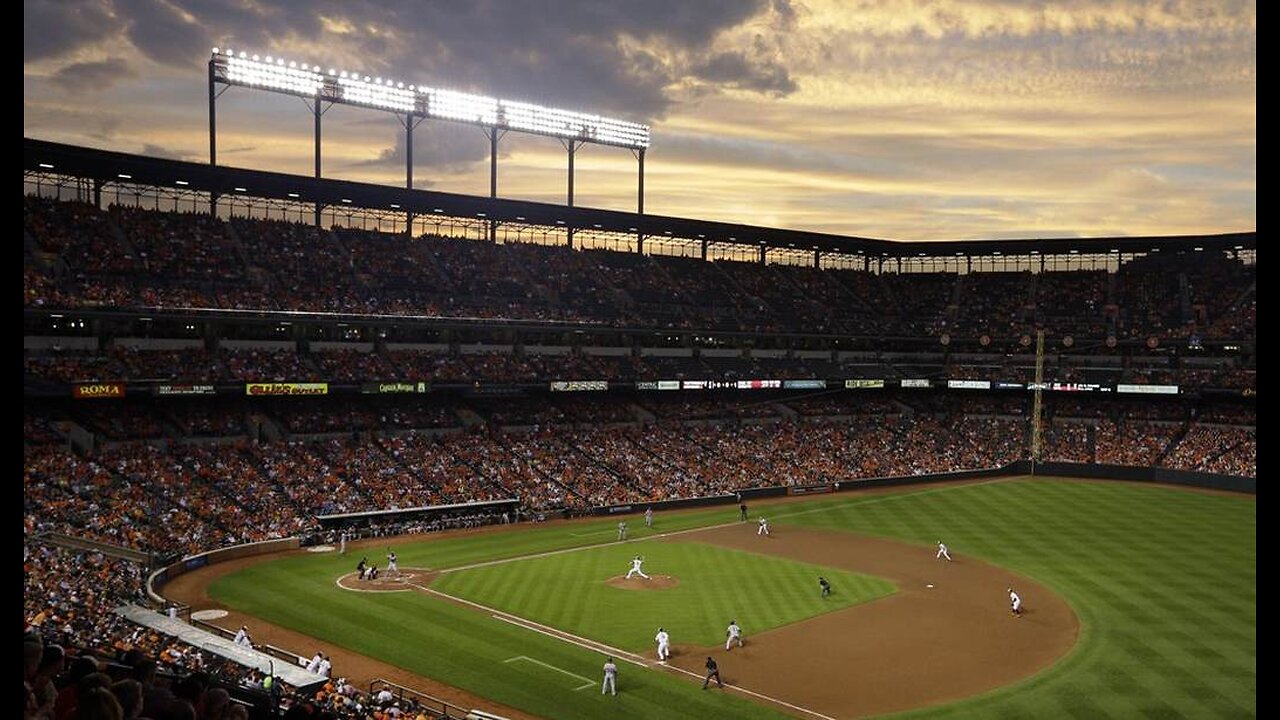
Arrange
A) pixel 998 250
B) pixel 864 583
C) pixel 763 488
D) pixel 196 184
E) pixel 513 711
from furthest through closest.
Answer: pixel 998 250, pixel 763 488, pixel 196 184, pixel 864 583, pixel 513 711

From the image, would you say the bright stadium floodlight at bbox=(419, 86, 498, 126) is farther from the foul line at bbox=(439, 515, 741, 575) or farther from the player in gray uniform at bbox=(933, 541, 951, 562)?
the player in gray uniform at bbox=(933, 541, 951, 562)

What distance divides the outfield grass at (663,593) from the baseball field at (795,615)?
0.14 meters

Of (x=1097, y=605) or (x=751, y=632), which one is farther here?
(x=1097, y=605)

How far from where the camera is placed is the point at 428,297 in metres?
67.2

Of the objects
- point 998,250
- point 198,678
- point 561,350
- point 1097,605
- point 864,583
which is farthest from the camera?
point 998,250

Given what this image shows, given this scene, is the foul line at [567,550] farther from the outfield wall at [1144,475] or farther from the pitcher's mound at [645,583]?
the outfield wall at [1144,475]

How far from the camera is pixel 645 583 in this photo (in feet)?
133

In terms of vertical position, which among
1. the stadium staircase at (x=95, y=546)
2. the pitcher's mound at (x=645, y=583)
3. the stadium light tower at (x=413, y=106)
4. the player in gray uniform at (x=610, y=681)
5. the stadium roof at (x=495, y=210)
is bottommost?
the pitcher's mound at (x=645, y=583)

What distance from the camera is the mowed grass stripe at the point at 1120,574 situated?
27.6 metres

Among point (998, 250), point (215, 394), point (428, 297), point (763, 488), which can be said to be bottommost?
point (763, 488)

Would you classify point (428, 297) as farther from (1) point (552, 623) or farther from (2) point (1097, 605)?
(2) point (1097, 605)

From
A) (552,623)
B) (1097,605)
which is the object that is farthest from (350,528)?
(1097,605)

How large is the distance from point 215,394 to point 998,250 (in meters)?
79.2

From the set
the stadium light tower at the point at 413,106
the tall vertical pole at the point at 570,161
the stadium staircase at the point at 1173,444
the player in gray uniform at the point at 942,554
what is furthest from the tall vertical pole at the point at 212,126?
the stadium staircase at the point at 1173,444
